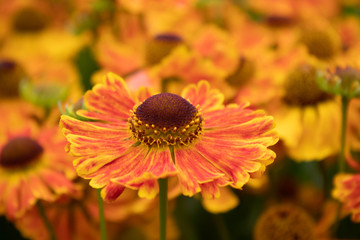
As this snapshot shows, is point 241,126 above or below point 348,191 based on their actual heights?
above

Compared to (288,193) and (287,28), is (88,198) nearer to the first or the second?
(288,193)

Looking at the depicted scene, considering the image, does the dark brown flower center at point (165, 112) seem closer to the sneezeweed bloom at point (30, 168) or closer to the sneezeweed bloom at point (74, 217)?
the sneezeweed bloom at point (30, 168)

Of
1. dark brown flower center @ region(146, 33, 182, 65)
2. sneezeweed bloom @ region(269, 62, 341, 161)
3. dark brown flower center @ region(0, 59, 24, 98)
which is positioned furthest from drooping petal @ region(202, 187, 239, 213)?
dark brown flower center @ region(0, 59, 24, 98)

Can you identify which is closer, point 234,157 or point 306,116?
point 234,157

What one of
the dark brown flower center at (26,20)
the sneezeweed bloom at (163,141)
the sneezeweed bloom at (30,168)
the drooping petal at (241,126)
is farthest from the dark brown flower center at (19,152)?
the dark brown flower center at (26,20)

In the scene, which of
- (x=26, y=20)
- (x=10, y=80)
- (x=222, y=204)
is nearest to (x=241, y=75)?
(x=222, y=204)

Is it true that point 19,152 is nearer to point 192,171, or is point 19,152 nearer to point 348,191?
point 192,171
